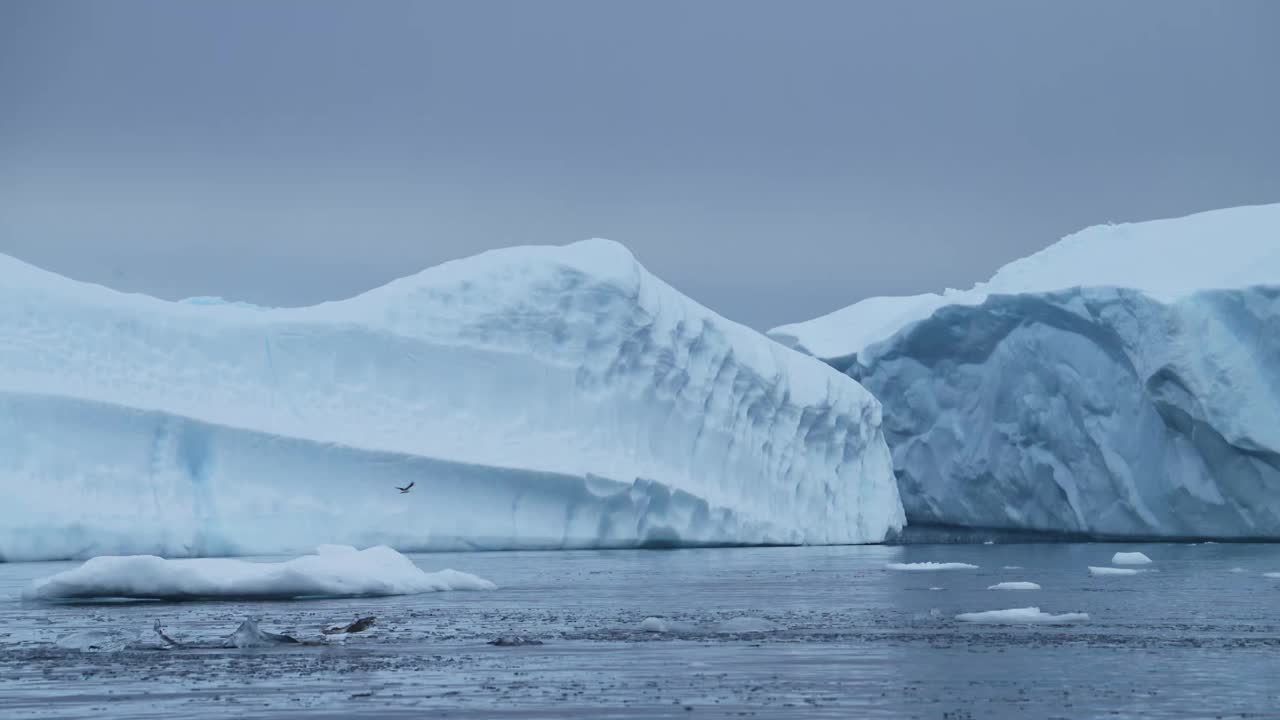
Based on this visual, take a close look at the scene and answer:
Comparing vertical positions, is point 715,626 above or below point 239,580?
below

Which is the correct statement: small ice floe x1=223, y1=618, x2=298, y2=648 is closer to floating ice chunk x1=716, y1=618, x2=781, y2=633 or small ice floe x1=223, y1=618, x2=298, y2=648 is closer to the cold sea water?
the cold sea water

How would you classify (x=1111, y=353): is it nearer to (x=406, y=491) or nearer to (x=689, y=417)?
(x=689, y=417)

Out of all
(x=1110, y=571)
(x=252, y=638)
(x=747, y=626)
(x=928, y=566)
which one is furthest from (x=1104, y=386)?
(x=252, y=638)

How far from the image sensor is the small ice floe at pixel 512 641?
10703 millimetres

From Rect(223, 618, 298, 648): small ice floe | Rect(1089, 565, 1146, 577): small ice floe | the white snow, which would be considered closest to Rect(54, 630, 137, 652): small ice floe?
Rect(223, 618, 298, 648): small ice floe

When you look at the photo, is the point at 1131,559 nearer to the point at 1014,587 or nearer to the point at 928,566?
the point at 928,566

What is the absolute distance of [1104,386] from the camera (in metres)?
30.8

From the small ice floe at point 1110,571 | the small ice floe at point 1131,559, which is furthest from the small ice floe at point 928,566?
the small ice floe at point 1131,559

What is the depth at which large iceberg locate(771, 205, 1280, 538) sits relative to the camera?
28391 mm

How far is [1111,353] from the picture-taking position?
30.8 m

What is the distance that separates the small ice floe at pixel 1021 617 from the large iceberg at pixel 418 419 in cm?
1216

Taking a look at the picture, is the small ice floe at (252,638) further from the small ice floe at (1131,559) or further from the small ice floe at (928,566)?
the small ice floe at (1131,559)

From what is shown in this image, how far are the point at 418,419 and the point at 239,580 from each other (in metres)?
9.54

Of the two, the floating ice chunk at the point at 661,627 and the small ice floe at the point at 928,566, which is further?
the small ice floe at the point at 928,566
